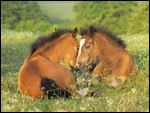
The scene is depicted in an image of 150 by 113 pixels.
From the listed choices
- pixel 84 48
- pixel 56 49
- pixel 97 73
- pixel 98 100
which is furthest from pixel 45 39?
pixel 98 100

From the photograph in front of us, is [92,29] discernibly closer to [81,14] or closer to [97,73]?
[97,73]

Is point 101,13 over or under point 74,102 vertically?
under

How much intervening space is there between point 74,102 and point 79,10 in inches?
2785

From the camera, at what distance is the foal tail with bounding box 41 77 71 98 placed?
30.6ft

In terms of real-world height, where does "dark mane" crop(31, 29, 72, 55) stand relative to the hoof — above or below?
above

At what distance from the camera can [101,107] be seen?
7.99 metres

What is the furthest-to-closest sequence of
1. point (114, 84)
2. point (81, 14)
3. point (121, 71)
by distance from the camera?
point (81, 14)
point (121, 71)
point (114, 84)

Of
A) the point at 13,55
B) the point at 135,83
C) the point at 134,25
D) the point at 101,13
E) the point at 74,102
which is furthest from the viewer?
the point at 101,13

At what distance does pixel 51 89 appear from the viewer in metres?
9.32

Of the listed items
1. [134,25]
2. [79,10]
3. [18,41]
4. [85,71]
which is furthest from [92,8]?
[85,71]

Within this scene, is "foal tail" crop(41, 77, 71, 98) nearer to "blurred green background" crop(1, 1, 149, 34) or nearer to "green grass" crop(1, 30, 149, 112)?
"green grass" crop(1, 30, 149, 112)

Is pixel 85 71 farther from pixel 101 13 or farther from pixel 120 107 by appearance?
pixel 101 13

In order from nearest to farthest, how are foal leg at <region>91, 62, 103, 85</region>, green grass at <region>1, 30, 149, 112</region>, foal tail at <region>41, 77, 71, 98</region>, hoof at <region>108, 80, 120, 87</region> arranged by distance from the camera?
1. green grass at <region>1, 30, 149, 112</region>
2. foal tail at <region>41, 77, 71, 98</region>
3. hoof at <region>108, 80, 120, 87</region>
4. foal leg at <region>91, 62, 103, 85</region>

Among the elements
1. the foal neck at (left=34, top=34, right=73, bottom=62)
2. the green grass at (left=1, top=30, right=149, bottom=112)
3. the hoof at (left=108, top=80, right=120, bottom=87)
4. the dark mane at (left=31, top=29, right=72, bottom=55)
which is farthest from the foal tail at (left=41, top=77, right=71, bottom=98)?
the hoof at (left=108, top=80, right=120, bottom=87)
